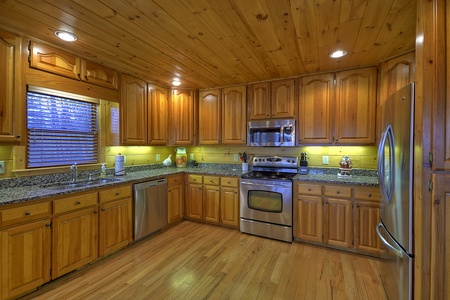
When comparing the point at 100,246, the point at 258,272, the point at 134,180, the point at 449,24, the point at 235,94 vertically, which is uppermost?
the point at 235,94

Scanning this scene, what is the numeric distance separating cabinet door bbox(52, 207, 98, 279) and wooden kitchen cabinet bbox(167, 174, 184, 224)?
1146 millimetres

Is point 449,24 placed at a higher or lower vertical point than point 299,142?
higher

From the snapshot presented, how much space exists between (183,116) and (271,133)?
63.4 inches

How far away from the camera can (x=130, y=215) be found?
2709 mm

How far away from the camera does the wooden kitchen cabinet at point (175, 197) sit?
3.31m

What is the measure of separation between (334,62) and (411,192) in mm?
1865

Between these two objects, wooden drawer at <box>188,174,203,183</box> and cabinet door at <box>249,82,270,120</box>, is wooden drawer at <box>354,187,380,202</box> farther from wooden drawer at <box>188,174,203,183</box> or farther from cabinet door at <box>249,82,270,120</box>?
wooden drawer at <box>188,174,203,183</box>

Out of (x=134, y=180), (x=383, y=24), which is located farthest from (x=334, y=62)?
(x=134, y=180)

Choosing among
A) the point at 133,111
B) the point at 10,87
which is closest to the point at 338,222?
the point at 133,111

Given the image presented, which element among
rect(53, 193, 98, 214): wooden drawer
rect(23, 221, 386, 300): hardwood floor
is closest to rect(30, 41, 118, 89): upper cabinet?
rect(53, 193, 98, 214): wooden drawer

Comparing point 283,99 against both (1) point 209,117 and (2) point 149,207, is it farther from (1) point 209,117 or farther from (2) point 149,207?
(2) point 149,207

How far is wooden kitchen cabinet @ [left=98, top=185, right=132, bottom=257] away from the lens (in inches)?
93.0

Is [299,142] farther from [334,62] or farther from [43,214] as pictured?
[43,214]

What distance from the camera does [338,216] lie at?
2.61 metres
